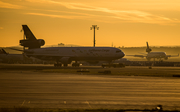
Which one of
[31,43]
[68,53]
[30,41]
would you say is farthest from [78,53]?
[30,41]

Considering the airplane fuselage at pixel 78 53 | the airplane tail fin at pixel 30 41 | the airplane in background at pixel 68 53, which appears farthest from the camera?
the airplane tail fin at pixel 30 41

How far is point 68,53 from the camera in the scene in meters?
89.8

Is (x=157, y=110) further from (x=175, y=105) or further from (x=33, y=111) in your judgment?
(x=33, y=111)

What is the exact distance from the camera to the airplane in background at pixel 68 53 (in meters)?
84.2

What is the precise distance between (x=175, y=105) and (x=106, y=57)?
67587mm

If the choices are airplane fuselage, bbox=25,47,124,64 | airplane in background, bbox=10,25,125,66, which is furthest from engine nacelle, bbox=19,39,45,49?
airplane fuselage, bbox=25,47,124,64

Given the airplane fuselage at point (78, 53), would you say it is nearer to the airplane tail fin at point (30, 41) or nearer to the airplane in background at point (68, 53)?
the airplane in background at point (68, 53)

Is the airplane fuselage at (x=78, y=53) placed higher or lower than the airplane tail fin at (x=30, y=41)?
lower

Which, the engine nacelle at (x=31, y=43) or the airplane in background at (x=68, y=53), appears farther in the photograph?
the engine nacelle at (x=31, y=43)

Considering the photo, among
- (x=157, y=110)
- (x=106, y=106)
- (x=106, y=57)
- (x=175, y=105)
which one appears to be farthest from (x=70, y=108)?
(x=106, y=57)

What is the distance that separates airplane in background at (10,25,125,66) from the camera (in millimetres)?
84188

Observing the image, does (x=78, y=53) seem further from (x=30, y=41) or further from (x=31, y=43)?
(x=30, y=41)

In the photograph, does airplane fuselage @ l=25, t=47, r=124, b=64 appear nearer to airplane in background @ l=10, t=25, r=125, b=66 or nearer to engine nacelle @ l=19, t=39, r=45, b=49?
airplane in background @ l=10, t=25, r=125, b=66

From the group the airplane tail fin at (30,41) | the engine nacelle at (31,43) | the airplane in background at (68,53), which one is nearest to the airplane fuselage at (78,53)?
the airplane in background at (68,53)
